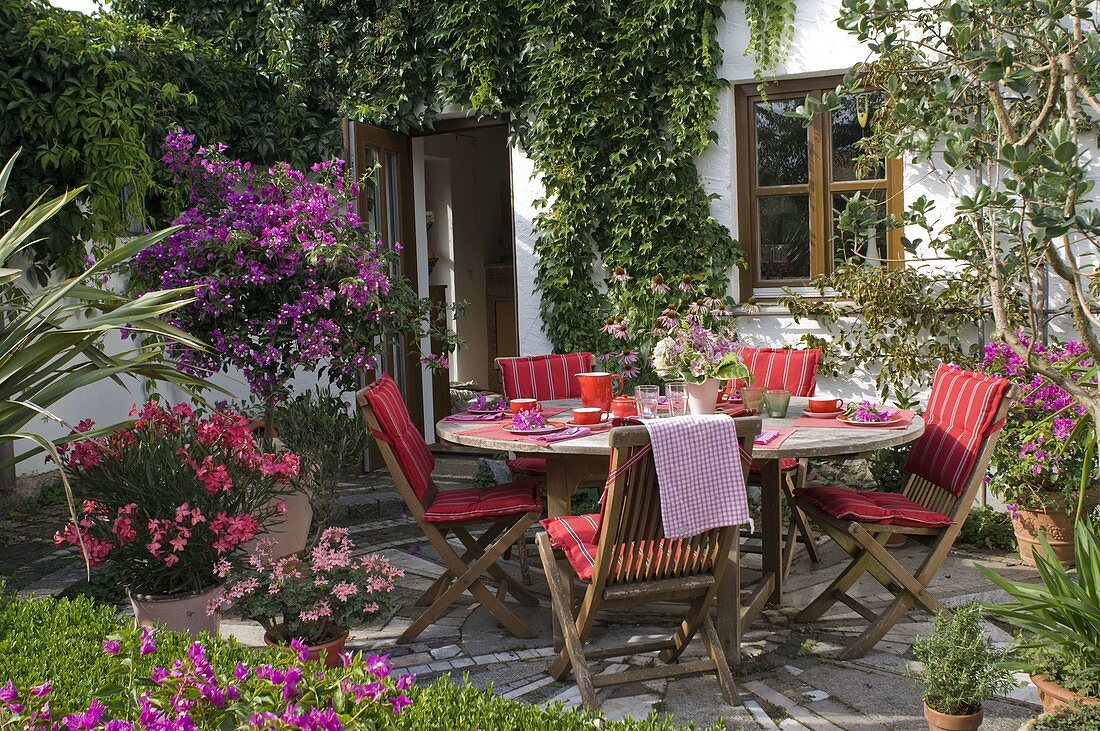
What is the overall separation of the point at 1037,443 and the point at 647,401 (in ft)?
6.88

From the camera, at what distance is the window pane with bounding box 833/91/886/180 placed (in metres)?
6.26

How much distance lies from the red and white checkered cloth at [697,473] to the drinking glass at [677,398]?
Answer: 694 mm

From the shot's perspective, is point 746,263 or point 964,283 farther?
point 746,263

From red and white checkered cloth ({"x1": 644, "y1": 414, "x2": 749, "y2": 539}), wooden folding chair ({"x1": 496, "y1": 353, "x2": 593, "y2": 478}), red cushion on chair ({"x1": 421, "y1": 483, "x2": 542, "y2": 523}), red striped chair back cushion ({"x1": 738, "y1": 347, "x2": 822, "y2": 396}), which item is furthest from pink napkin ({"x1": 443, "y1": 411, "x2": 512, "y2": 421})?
red striped chair back cushion ({"x1": 738, "y1": 347, "x2": 822, "y2": 396})

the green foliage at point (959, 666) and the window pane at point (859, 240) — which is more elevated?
the window pane at point (859, 240)

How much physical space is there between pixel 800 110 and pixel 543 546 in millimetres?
1798

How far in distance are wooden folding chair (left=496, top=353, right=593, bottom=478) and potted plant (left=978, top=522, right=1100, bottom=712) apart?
9.03ft

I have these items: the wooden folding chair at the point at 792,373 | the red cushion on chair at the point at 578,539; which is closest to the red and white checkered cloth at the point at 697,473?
the red cushion on chair at the point at 578,539

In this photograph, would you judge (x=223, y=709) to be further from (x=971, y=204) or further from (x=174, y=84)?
(x=174, y=84)

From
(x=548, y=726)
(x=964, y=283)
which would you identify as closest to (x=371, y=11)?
(x=964, y=283)

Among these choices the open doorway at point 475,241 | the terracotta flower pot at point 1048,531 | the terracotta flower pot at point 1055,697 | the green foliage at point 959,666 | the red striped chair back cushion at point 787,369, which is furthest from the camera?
the open doorway at point 475,241

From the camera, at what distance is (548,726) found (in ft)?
6.98

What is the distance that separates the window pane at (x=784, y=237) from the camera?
6.52 m

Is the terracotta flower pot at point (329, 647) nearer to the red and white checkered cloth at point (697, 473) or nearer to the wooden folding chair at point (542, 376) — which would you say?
the red and white checkered cloth at point (697, 473)
